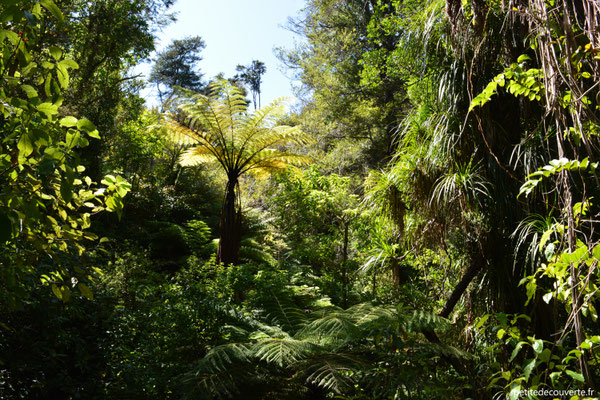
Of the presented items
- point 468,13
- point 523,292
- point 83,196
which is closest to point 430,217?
point 523,292

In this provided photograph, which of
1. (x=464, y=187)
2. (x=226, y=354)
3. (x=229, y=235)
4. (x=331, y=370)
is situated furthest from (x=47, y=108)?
(x=229, y=235)

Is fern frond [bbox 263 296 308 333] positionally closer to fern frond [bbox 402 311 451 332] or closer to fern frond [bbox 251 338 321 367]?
fern frond [bbox 251 338 321 367]

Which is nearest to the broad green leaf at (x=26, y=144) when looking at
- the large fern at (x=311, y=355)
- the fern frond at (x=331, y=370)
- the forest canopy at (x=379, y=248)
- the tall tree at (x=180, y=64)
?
the forest canopy at (x=379, y=248)

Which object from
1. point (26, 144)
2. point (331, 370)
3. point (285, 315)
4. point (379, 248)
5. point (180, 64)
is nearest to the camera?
point (26, 144)

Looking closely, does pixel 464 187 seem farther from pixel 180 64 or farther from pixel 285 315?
pixel 180 64

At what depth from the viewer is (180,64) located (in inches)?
1141

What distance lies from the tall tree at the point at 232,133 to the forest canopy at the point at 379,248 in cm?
4

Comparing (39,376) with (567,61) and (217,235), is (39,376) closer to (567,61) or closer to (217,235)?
(567,61)

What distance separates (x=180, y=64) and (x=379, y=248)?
2811cm

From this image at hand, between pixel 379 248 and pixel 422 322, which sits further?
pixel 379 248

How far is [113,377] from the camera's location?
8.94ft

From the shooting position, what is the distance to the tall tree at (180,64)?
94.5 feet

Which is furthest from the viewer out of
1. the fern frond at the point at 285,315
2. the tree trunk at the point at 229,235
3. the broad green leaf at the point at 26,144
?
the tree trunk at the point at 229,235

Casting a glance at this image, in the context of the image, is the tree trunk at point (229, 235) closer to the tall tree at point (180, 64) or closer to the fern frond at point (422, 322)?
the fern frond at point (422, 322)
